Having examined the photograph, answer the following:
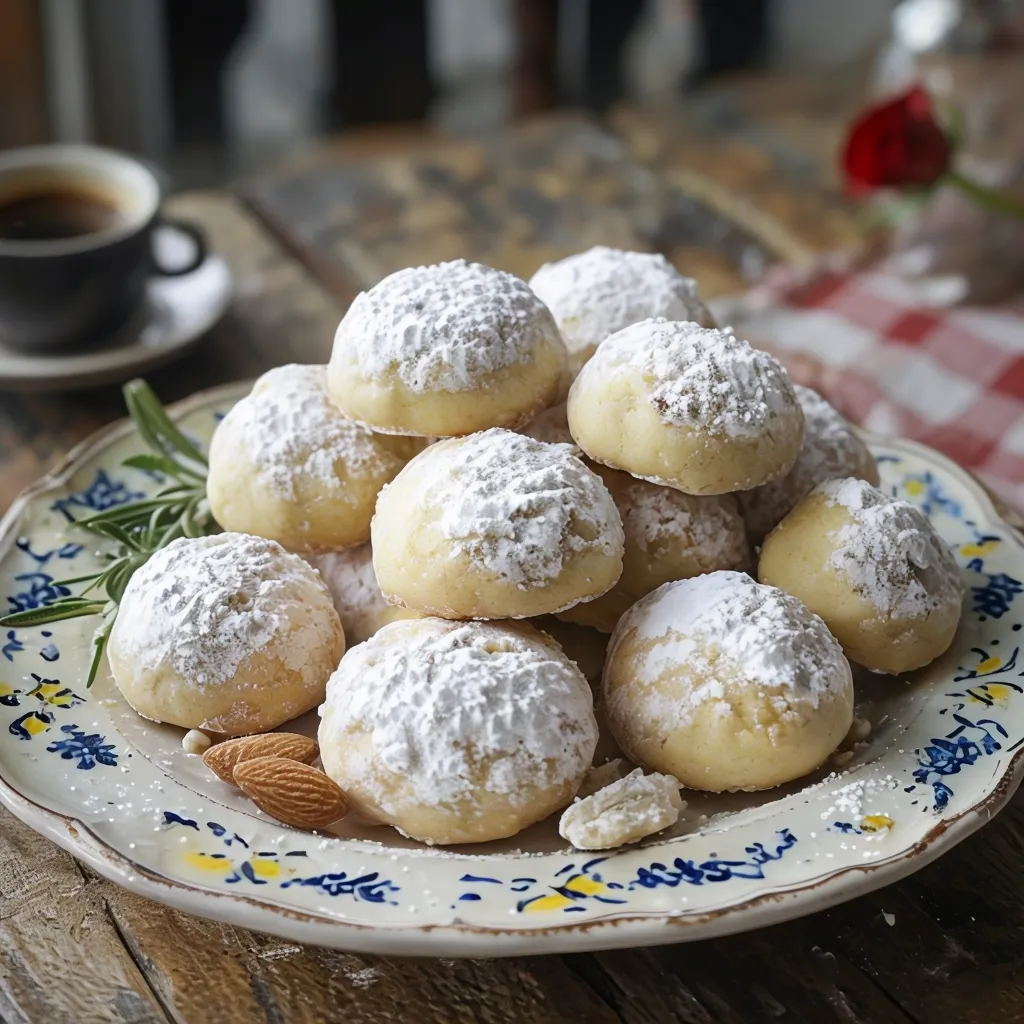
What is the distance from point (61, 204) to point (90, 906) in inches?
43.9

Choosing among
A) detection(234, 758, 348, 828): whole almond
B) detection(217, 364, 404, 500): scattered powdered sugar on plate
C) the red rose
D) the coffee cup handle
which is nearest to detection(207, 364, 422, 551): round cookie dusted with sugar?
detection(217, 364, 404, 500): scattered powdered sugar on plate

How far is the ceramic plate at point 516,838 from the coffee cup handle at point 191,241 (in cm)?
80

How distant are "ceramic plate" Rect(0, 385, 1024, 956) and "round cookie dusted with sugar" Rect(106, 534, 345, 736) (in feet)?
0.12

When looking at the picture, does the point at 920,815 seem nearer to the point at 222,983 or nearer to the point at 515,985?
the point at 515,985

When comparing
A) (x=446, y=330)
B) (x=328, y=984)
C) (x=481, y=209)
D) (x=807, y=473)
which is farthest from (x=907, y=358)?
(x=328, y=984)

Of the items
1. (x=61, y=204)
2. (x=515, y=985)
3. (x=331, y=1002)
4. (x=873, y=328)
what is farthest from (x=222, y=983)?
(x=873, y=328)

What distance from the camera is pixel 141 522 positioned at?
4.17ft

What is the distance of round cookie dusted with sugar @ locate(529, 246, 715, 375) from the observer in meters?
Answer: 1.16

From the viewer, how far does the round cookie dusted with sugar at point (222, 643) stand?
1021 mm

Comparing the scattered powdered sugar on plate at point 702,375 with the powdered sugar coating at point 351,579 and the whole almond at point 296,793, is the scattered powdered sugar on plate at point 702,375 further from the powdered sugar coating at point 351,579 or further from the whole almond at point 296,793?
the whole almond at point 296,793

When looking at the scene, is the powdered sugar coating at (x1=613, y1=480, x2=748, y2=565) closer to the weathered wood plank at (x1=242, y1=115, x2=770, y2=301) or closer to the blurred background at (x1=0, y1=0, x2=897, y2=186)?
the weathered wood plank at (x1=242, y1=115, x2=770, y2=301)

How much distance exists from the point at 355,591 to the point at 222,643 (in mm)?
146

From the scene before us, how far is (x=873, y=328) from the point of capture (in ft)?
6.62

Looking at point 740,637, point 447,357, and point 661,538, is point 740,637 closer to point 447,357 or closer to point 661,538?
point 661,538
